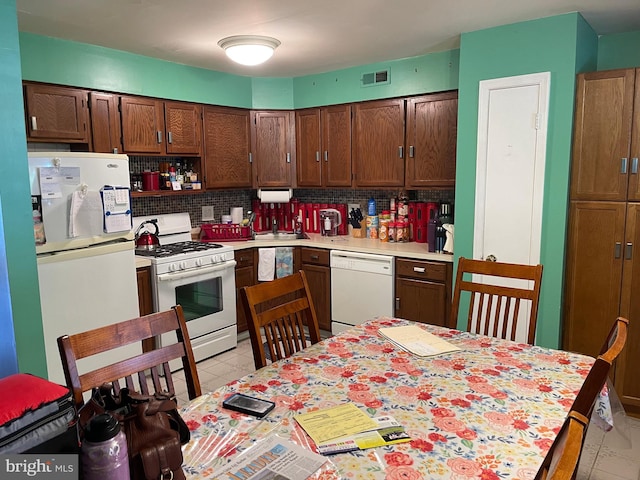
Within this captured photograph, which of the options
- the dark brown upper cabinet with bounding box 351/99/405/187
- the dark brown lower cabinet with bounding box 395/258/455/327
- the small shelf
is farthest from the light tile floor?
the dark brown upper cabinet with bounding box 351/99/405/187

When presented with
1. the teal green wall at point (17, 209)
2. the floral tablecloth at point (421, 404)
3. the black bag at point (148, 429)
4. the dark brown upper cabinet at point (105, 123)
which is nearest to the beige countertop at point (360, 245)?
the dark brown upper cabinet at point (105, 123)

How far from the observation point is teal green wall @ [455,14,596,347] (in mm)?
2859

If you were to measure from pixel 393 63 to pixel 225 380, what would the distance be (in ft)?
9.27

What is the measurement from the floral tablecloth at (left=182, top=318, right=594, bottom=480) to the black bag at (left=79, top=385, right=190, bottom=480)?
21cm

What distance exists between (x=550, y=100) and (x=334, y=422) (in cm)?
249

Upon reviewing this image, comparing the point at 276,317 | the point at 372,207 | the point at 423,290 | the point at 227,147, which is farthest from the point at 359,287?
the point at 276,317

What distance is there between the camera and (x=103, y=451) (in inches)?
33.0

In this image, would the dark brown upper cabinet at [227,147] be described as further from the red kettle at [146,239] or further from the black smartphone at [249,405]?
the black smartphone at [249,405]

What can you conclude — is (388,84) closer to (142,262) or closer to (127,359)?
(142,262)

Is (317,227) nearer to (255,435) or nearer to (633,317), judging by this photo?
(633,317)

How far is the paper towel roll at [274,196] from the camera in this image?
4.63m

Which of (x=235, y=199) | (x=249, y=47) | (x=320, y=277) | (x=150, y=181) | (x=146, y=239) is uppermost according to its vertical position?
(x=249, y=47)

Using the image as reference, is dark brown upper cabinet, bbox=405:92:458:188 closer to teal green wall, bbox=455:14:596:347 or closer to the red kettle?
teal green wall, bbox=455:14:596:347

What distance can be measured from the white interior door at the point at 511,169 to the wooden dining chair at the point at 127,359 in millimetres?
2215
